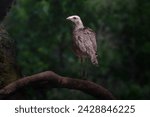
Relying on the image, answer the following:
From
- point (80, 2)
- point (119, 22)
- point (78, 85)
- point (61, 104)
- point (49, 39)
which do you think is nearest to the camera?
point (78, 85)

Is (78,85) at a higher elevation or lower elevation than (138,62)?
higher

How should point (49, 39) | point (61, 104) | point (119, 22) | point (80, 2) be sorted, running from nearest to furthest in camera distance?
point (61, 104)
point (80, 2)
point (49, 39)
point (119, 22)

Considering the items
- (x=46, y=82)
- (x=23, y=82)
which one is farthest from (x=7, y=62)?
(x=46, y=82)

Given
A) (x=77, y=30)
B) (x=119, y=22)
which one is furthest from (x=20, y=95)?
(x=119, y=22)

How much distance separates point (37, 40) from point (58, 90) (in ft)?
4.57

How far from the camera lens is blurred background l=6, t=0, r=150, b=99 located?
15.2 meters

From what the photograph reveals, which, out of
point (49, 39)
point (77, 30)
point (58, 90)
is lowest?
point (58, 90)

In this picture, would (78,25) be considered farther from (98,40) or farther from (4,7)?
(98,40)

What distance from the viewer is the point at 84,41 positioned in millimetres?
9211

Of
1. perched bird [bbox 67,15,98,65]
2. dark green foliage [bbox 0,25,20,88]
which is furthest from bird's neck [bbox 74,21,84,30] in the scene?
dark green foliage [bbox 0,25,20,88]

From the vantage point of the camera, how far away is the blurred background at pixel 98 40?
49.8 feet

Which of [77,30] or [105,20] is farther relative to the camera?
[105,20]

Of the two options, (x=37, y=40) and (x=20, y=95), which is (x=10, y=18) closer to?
(x=37, y=40)

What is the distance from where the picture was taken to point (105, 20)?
16562mm
